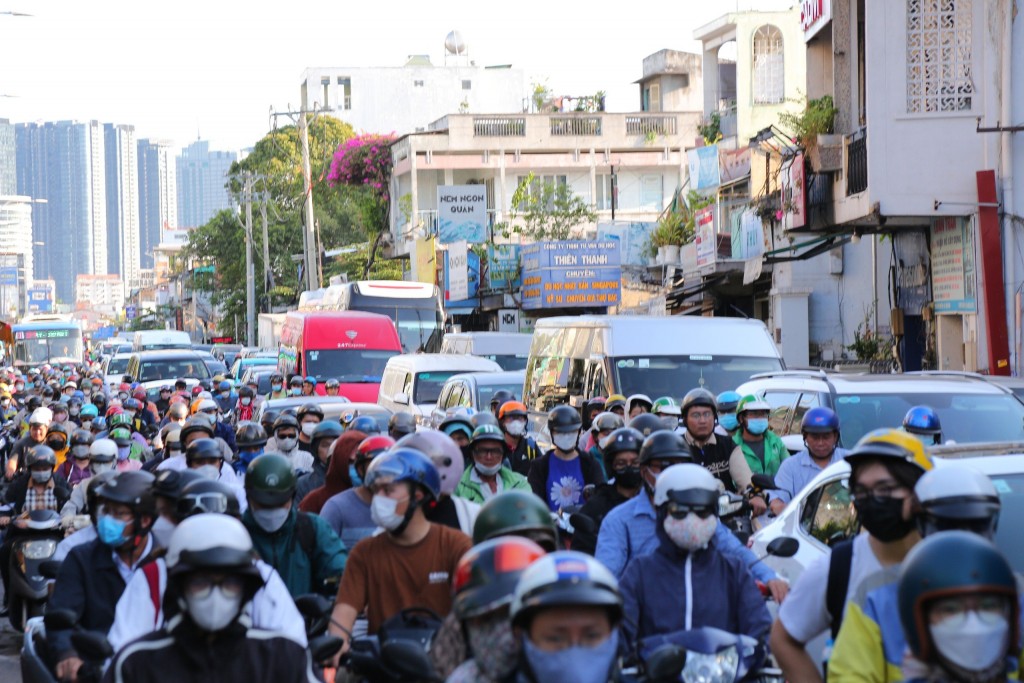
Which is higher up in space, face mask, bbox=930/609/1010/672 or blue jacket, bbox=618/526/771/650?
face mask, bbox=930/609/1010/672

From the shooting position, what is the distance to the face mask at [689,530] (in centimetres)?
582

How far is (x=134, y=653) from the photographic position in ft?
14.9

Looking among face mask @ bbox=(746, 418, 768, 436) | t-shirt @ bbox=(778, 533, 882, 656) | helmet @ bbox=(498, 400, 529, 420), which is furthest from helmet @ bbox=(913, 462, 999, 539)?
helmet @ bbox=(498, 400, 529, 420)

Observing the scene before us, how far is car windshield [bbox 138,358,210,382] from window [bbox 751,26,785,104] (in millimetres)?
17605

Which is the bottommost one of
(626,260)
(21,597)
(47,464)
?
(21,597)

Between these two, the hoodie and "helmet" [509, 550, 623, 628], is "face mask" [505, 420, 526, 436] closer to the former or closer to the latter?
the hoodie

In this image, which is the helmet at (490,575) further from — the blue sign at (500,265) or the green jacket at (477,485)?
the blue sign at (500,265)

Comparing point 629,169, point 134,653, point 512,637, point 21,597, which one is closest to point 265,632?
point 134,653

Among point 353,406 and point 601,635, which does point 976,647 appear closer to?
point 601,635

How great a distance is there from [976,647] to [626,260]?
4222 cm

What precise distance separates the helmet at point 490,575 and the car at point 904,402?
775 centimetres

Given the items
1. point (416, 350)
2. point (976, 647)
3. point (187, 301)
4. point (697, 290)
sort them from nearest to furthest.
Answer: point (976, 647) → point (416, 350) → point (697, 290) → point (187, 301)

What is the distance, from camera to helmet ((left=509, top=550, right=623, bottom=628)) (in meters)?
3.63

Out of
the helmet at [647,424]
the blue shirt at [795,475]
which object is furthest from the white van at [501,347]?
the helmet at [647,424]
